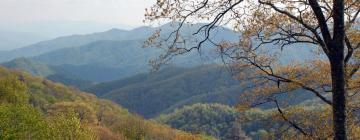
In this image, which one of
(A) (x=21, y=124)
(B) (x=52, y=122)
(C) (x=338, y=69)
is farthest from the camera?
(B) (x=52, y=122)

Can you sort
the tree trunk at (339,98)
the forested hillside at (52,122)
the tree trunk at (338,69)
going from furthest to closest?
the forested hillside at (52,122), the tree trunk at (339,98), the tree trunk at (338,69)

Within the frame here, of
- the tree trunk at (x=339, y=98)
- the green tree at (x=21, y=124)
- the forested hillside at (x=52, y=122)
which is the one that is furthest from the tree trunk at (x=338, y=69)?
the green tree at (x=21, y=124)

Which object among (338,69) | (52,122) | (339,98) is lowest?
(52,122)

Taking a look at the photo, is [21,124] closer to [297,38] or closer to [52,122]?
[52,122]

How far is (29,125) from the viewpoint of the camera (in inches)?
2201

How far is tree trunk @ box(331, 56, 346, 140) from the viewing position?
10719 millimetres

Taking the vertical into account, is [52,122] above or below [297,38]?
below

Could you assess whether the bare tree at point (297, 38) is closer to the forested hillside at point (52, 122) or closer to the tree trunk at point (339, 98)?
the tree trunk at point (339, 98)

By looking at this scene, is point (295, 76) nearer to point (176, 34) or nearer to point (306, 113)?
point (306, 113)

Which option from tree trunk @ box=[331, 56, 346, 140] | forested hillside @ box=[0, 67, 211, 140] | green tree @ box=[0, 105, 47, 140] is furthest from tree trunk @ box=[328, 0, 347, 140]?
green tree @ box=[0, 105, 47, 140]

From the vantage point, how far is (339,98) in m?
10.8

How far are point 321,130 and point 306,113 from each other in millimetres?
1332

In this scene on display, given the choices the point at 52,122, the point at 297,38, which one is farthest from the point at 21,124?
the point at 297,38

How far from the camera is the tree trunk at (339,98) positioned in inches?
422
